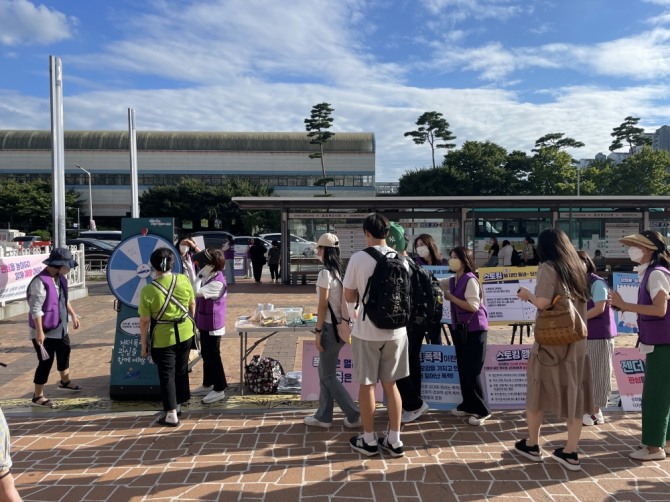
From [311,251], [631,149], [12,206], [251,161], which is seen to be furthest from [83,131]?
[631,149]

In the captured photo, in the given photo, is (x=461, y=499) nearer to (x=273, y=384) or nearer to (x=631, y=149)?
(x=273, y=384)

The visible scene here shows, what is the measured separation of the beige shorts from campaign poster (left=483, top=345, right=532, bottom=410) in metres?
1.56

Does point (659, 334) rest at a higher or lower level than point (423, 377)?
higher

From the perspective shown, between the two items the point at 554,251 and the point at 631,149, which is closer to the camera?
the point at 554,251

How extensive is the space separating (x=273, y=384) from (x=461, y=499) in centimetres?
277

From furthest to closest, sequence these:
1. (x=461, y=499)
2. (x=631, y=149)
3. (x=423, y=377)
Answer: (x=631, y=149) → (x=423, y=377) → (x=461, y=499)

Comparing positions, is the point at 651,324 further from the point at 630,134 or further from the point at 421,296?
the point at 630,134

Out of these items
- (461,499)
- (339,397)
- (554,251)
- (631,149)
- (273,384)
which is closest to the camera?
(461,499)

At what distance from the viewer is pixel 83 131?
60.3 meters

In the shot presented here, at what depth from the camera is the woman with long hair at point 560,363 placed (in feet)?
12.0

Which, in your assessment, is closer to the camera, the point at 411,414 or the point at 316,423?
the point at 316,423

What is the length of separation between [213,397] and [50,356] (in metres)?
1.73

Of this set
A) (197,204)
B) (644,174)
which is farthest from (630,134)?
(197,204)

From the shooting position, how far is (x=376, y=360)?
396 centimetres
